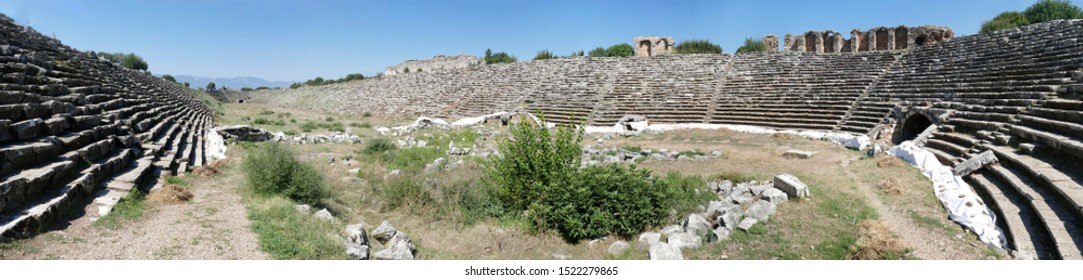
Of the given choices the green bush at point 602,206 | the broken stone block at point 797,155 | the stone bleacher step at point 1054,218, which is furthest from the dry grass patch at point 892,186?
the green bush at point 602,206

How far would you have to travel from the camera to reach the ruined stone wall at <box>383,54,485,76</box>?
42.2m

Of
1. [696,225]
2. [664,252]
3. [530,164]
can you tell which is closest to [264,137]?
[530,164]

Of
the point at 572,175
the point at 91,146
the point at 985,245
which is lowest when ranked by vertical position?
the point at 985,245

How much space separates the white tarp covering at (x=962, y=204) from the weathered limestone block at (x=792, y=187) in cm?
183

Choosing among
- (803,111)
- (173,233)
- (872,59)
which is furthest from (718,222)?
(872,59)

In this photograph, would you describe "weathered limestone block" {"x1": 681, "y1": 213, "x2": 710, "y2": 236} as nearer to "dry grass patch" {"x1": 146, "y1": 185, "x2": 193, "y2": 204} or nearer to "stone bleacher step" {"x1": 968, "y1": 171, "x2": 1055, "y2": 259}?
"stone bleacher step" {"x1": 968, "y1": 171, "x2": 1055, "y2": 259}

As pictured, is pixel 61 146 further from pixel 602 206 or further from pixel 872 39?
pixel 872 39

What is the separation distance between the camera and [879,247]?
5.47 m

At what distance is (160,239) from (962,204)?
388 inches

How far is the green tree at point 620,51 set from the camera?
1491 inches

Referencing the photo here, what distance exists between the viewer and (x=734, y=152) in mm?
14008

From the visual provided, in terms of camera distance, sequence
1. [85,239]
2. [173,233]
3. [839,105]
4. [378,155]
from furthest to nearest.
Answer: [839,105]
[378,155]
[173,233]
[85,239]

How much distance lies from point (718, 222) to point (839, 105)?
16.7m

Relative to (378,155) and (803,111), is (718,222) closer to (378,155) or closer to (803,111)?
(378,155)
